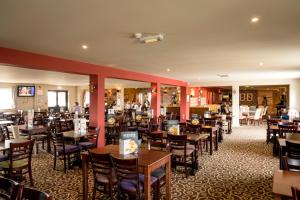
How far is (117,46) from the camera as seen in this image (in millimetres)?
4785

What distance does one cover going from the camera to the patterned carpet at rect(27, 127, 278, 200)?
155 inches

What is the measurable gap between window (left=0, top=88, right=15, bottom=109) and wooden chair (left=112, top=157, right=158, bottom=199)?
44.1 ft

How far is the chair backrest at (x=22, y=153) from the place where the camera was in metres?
3.93

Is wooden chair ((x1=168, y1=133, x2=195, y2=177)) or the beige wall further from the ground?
the beige wall

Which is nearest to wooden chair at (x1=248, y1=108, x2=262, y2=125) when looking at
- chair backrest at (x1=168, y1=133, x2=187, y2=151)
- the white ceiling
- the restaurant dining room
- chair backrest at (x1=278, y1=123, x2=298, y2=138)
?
the restaurant dining room

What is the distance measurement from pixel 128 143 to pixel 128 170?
55 cm

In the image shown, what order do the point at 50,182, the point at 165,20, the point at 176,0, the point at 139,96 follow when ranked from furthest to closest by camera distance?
the point at 139,96, the point at 50,182, the point at 165,20, the point at 176,0

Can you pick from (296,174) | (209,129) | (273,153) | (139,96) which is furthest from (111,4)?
(139,96)

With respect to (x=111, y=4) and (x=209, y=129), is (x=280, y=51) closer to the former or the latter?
(x=209, y=129)

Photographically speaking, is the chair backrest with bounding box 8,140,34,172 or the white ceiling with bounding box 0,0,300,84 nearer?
the white ceiling with bounding box 0,0,300,84

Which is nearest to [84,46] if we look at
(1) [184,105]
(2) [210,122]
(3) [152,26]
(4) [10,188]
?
(3) [152,26]

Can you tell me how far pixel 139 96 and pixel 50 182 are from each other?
16.7m

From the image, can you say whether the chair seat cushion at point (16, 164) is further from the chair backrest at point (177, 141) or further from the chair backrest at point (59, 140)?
the chair backrest at point (177, 141)

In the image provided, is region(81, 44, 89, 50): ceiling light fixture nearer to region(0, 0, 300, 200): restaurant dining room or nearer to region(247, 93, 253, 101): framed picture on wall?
region(0, 0, 300, 200): restaurant dining room
